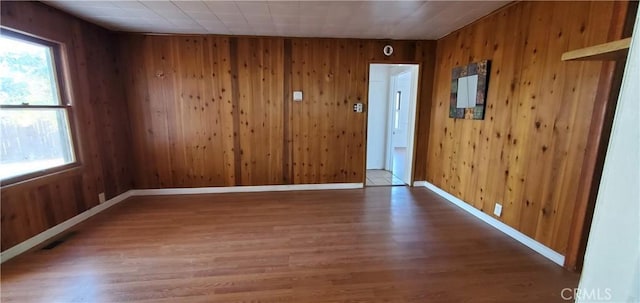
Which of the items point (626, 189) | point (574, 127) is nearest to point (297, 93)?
point (574, 127)

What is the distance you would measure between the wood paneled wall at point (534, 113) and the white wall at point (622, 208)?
2.01 meters

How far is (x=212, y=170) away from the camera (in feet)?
13.2

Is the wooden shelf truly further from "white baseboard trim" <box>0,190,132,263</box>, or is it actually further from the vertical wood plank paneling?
"white baseboard trim" <box>0,190,132,263</box>

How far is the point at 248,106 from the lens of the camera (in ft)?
12.9

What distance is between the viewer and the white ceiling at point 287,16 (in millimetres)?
2584

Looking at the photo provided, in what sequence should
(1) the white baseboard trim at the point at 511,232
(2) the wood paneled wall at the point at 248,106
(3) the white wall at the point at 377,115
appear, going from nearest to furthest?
(1) the white baseboard trim at the point at 511,232
(2) the wood paneled wall at the point at 248,106
(3) the white wall at the point at 377,115

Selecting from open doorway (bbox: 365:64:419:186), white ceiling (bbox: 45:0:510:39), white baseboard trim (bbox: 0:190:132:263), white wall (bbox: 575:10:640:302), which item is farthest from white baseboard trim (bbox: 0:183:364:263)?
white wall (bbox: 575:10:640:302)

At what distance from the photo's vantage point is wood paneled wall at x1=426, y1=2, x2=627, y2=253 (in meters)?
2.04

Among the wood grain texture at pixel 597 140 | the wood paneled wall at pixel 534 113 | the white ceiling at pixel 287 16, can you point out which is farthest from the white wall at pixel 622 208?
the white ceiling at pixel 287 16

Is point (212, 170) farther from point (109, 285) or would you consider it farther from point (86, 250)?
point (109, 285)

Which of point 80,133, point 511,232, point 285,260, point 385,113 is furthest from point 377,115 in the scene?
point 80,133

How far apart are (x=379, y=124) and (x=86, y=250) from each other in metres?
4.80

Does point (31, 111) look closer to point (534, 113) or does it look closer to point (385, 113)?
point (534, 113)

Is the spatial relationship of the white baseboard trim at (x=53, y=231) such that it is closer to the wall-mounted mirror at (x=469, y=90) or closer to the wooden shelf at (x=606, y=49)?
the wooden shelf at (x=606, y=49)
